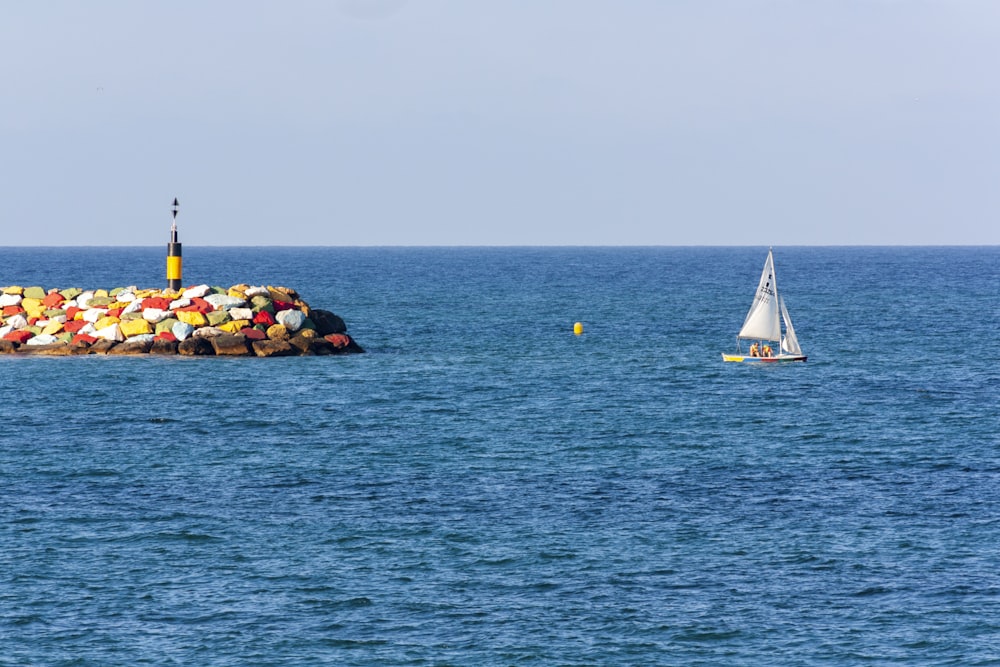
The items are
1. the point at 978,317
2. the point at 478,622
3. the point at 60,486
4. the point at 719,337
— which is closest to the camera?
the point at 478,622

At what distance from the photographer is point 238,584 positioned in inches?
1326

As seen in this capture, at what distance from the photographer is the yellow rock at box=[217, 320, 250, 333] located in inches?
3081

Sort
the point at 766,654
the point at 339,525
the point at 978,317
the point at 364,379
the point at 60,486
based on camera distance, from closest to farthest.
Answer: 1. the point at 766,654
2. the point at 339,525
3. the point at 60,486
4. the point at 364,379
5. the point at 978,317

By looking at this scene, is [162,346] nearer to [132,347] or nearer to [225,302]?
[132,347]

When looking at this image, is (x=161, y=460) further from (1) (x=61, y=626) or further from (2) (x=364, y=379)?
(2) (x=364, y=379)

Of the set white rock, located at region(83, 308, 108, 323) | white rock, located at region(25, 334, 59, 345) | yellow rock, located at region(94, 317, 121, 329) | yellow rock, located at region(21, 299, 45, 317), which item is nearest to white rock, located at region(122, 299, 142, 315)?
yellow rock, located at region(94, 317, 121, 329)

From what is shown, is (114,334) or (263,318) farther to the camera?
(263,318)

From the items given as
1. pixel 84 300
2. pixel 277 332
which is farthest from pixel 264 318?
pixel 84 300

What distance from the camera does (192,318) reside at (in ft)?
256

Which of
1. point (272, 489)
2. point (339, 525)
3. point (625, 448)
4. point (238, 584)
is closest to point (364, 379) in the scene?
point (625, 448)

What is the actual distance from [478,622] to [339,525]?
914cm

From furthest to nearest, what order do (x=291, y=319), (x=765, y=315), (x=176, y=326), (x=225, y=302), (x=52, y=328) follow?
(x=765, y=315), (x=52, y=328), (x=291, y=319), (x=176, y=326), (x=225, y=302)

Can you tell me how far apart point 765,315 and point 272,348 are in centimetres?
2773

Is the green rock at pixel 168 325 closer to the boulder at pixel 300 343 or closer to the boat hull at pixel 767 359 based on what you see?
the boulder at pixel 300 343
